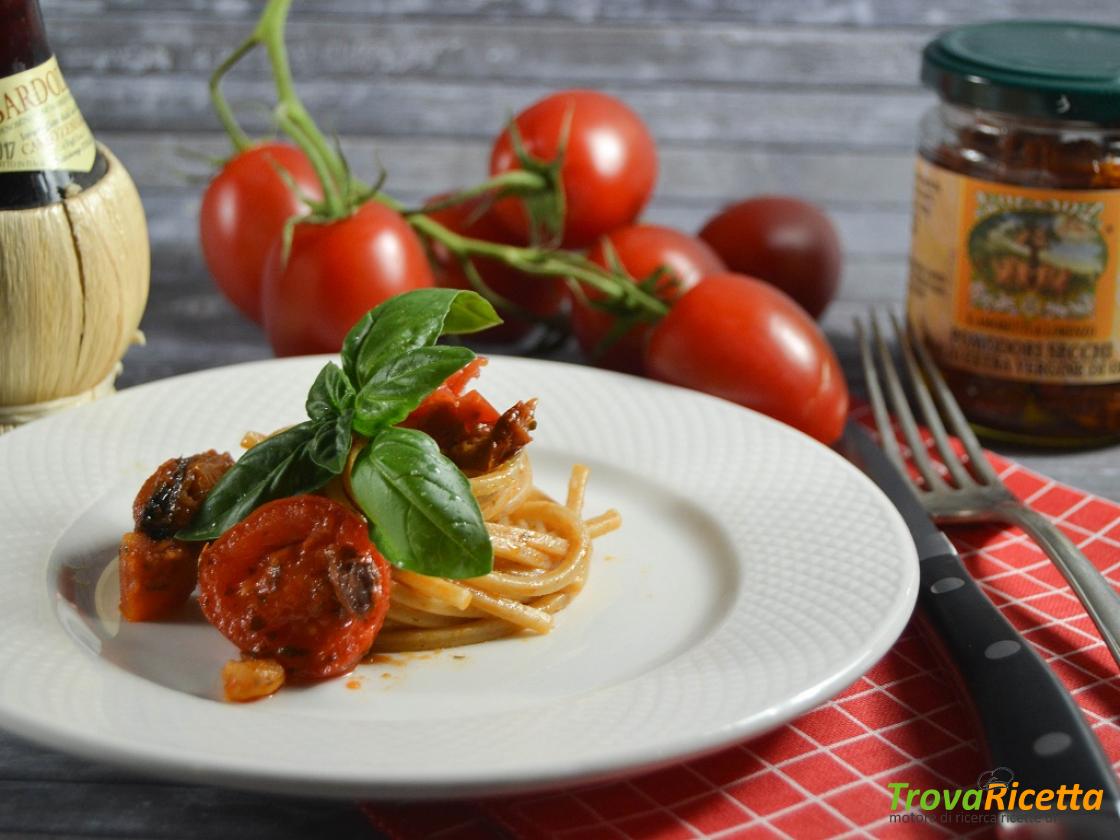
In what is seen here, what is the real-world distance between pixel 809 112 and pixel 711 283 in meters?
1.56

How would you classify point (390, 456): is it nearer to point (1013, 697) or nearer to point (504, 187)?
point (1013, 697)

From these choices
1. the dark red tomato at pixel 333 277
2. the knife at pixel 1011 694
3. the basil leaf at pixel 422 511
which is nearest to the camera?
the knife at pixel 1011 694

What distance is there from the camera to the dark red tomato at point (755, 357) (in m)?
2.21

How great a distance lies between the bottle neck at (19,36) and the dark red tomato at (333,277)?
0.61m

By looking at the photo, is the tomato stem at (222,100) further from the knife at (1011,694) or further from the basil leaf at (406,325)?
the knife at (1011,694)

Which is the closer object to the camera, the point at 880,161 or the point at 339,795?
the point at 339,795

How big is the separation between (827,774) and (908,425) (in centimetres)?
93

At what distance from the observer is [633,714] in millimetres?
1300

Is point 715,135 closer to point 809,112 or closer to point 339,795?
point 809,112

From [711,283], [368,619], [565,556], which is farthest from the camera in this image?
[711,283]

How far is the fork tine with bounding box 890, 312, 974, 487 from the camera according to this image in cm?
204

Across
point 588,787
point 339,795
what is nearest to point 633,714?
point 588,787

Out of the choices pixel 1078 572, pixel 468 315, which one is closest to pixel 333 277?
pixel 468 315

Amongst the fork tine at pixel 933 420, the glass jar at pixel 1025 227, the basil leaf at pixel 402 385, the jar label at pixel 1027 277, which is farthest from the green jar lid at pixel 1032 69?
the basil leaf at pixel 402 385
